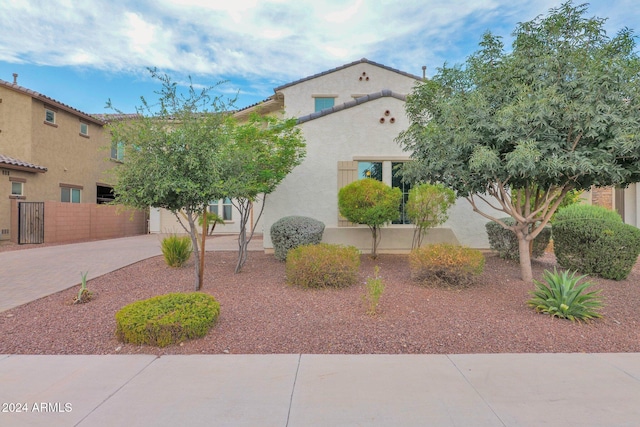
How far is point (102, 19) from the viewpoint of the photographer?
9750mm

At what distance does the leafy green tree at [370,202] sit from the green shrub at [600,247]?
3729 millimetres

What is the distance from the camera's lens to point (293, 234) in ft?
28.5

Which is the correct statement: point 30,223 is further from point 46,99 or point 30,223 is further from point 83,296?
point 83,296

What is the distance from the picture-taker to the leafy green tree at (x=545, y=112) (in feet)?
16.7

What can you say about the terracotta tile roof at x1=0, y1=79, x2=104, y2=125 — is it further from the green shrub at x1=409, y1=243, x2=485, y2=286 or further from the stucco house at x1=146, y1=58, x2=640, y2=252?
the green shrub at x1=409, y1=243, x2=485, y2=286

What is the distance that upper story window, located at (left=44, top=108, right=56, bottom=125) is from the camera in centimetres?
1598

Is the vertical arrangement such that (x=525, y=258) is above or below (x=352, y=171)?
below

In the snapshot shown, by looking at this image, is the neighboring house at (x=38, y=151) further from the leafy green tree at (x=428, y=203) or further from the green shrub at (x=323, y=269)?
the leafy green tree at (x=428, y=203)

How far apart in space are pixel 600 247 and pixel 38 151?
20.7 m

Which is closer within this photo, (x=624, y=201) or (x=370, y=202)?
(x=370, y=202)

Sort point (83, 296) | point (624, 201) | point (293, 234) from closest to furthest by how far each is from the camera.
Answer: point (83, 296) < point (293, 234) < point (624, 201)
